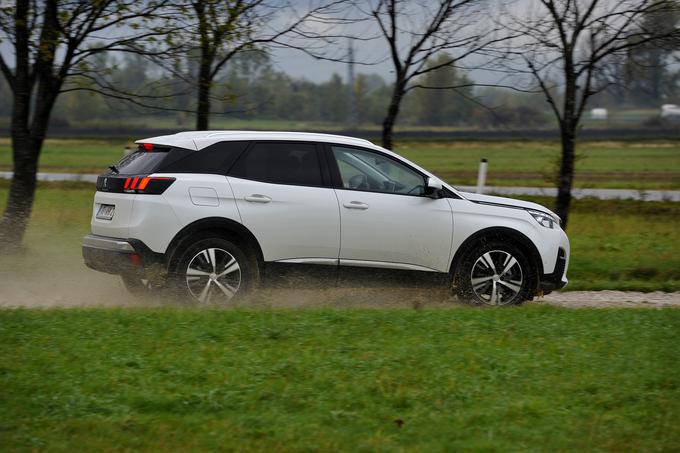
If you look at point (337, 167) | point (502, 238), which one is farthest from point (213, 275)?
point (502, 238)

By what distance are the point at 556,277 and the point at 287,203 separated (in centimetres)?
284

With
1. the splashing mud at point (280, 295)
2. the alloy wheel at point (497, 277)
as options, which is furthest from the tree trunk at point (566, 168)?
the alloy wheel at point (497, 277)

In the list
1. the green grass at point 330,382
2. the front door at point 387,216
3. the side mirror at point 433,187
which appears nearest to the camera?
the green grass at point 330,382

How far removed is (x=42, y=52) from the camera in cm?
1159

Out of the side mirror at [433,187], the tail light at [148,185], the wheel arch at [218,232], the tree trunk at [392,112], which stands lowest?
the wheel arch at [218,232]

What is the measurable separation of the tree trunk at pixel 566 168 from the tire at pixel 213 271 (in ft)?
21.4

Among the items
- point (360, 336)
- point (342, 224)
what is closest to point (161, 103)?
point (342, 224)

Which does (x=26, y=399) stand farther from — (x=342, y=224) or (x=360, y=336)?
(x=342, y=224)

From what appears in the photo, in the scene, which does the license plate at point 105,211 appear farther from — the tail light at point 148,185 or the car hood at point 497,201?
the car hood at point 497,201

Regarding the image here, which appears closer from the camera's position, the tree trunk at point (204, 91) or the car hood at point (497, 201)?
the car hood at point (497, 201)

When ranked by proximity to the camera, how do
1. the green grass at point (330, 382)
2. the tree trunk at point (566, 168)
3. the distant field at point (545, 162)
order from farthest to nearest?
the distant field at point (545, 162), the tree trunk at point (566, 168), the green grass at point (330, 382)

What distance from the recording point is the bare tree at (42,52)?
38.6 ft

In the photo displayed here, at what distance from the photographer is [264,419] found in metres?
5.13

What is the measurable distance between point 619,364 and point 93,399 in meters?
3.50
